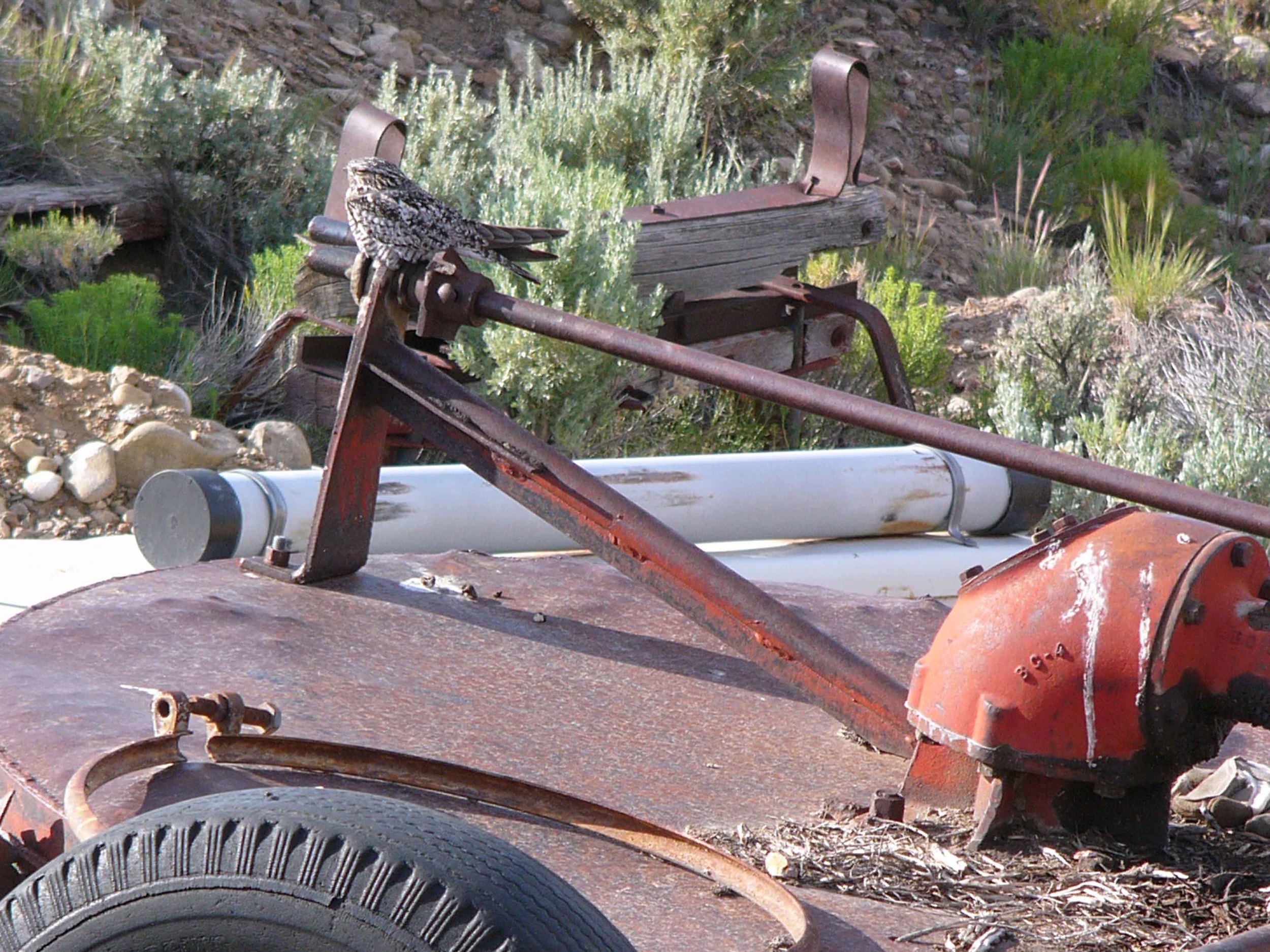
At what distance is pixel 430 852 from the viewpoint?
1048 millimetres

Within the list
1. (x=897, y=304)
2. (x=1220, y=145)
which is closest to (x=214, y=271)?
(x=897, y=304)

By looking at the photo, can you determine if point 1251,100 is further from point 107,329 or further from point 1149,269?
point 107,329

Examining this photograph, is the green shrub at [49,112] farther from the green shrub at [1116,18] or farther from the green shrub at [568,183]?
the green shrub at [1116,18]

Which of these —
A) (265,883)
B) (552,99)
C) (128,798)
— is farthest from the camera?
(552,99)

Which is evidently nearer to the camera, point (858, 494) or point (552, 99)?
point (858, 494)

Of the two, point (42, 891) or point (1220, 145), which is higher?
point (1220, 145)

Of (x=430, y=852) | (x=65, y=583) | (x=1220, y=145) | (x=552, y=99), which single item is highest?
(x=1220, y=145)

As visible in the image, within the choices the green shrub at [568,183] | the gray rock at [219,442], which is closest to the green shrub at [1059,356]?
the green shrub at [568,183]

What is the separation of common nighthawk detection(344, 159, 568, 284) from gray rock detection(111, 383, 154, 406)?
2.18 meters

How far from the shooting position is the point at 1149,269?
23.6ft

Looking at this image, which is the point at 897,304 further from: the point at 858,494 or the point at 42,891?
the point at 42,891

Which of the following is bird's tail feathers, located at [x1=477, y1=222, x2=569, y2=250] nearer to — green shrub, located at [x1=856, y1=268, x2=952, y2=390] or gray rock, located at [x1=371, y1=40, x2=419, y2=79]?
green shrub, located at [x1=856, y1=268, x2=952, y2=390]

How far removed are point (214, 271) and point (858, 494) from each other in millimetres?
3352

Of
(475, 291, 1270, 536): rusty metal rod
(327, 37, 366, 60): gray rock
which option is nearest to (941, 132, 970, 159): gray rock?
(327, 37, 366, 60): gray rock
